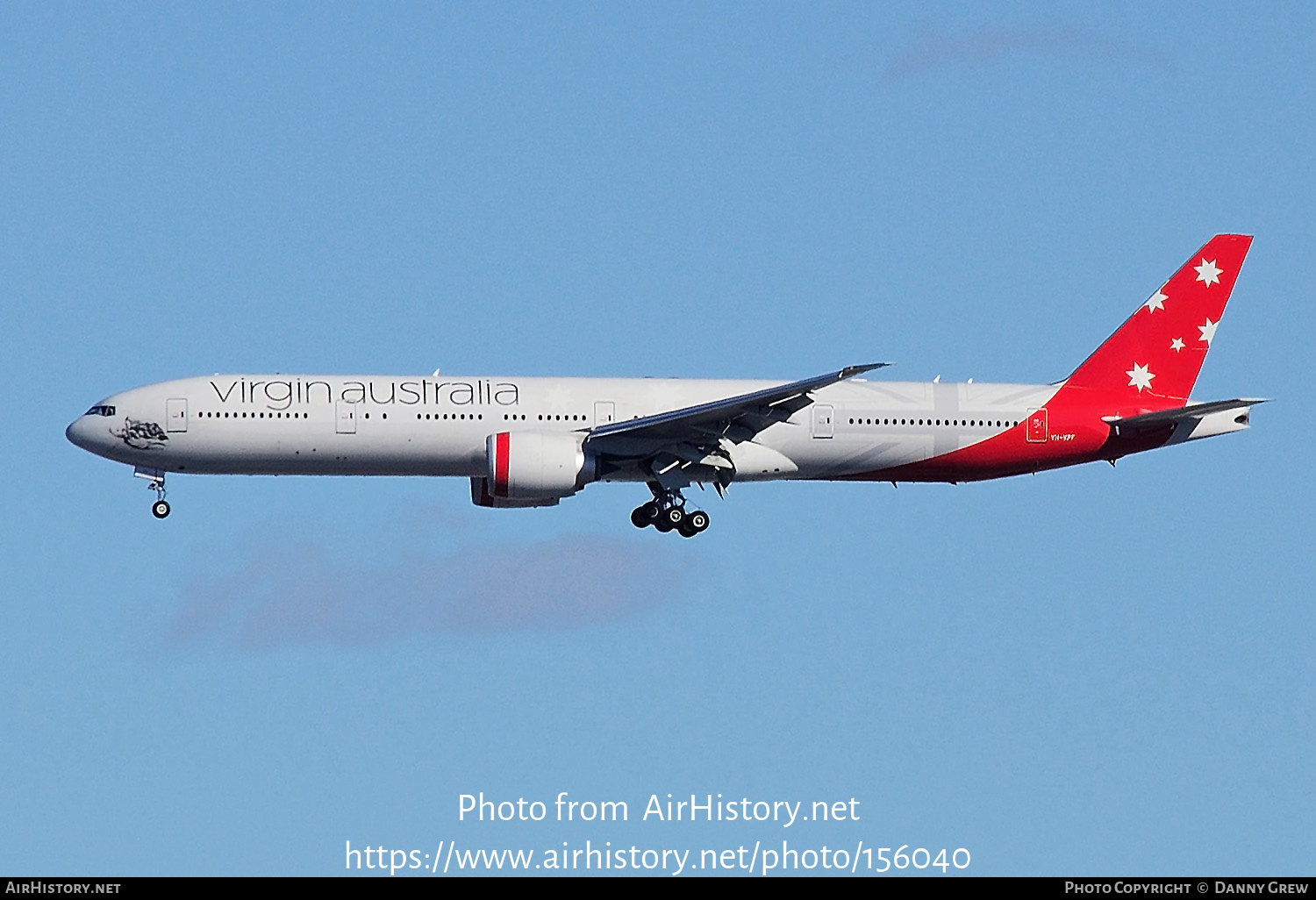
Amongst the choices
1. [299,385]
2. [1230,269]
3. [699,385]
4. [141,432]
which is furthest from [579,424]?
[1230,269]

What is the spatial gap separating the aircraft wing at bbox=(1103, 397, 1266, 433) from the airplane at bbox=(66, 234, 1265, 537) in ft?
0.17

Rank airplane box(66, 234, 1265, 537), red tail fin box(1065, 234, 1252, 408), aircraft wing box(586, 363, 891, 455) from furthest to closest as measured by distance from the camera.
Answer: red tail fin box(1065, 234, 1252, 408) < airplane box(66, 234, 1265, 537) < aircraft wing box(586, 363, 891, 455)

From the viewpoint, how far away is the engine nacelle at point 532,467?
5256 centimetres

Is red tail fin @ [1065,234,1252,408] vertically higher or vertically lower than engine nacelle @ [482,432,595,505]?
higher

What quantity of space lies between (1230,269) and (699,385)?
621 inches

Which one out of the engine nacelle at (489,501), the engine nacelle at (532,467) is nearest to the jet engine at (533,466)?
the engine nacelle at (532,467)

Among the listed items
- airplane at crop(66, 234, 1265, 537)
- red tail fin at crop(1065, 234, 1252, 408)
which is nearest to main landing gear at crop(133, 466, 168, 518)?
airplane at crop(66, 234, 1265, 537)

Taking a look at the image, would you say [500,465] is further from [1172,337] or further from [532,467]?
[1172,337]

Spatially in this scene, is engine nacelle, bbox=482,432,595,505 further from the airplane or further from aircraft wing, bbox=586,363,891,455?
aircraft wing, bbox=586,363,891,455

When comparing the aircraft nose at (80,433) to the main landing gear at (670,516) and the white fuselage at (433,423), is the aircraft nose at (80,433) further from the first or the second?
the main landing gear at (670,516)

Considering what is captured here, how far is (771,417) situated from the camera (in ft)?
177

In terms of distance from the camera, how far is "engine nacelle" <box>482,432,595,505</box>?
52.6 metres
